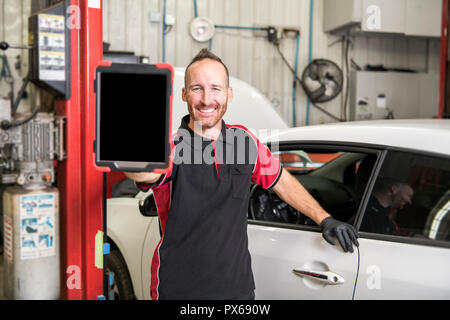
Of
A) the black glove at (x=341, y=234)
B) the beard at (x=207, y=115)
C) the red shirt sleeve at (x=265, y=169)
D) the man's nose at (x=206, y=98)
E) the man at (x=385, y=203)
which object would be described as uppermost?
the man's nose at (x=206, y=98)

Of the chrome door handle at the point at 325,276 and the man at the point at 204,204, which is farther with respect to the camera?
the chrome door handle at the point at 325,276

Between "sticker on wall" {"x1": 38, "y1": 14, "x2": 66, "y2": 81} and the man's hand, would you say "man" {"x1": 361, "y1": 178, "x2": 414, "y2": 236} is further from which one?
"sticker on wall" {"x1": 38, "y1": 14, "x2": 66, "y2": 81}

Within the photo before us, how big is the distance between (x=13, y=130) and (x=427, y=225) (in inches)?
65.8

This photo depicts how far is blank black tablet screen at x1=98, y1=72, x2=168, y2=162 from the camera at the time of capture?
1.08m

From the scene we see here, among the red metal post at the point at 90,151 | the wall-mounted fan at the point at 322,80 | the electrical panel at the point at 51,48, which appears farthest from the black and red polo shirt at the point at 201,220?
the wall-mounted fan at the point at 322,80

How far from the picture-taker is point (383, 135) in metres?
1.61

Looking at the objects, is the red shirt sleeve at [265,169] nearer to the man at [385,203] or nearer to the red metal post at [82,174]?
the man at [385,203]

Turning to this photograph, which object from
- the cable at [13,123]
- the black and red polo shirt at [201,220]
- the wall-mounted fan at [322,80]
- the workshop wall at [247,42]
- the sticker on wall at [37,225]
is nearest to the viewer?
the black and red polo shirt at [201,220]

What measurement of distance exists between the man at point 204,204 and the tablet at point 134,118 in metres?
0.28

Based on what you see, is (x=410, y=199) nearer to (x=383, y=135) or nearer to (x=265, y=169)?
(x=383, y=135)

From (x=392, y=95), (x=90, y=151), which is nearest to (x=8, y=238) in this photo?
(x=90, y=151)

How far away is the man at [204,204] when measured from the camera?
1.38m

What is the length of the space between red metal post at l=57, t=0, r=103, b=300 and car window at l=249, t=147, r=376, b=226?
0.74m

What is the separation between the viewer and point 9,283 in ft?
6.53
